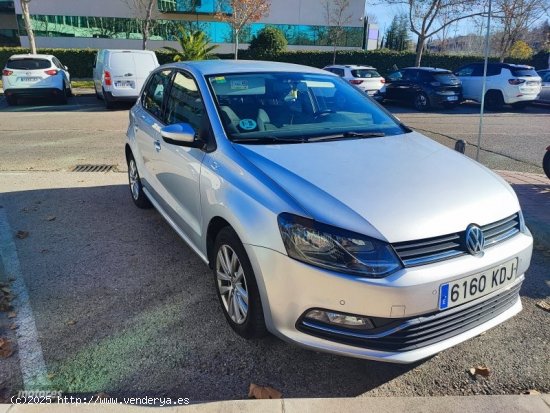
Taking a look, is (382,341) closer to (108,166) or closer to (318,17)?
(108,166)

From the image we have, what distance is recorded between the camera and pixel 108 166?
7.69 metres

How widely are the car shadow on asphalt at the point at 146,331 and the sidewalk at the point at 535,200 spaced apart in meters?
2.72

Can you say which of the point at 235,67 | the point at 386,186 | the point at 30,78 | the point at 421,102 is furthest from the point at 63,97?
the point at 386,186

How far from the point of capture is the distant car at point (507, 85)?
1605 cm

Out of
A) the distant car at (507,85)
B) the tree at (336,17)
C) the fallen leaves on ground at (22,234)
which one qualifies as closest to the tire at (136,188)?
the fallen leaves on ground at (22,234)

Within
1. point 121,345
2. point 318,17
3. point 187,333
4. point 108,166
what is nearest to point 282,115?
point 187,333

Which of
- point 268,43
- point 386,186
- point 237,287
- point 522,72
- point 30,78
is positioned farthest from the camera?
point 268,43

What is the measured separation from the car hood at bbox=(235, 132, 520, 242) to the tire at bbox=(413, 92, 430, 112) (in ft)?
45.8

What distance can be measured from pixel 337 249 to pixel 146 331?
153 cm

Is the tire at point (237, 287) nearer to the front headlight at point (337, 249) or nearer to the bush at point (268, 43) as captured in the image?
the front headlight at point (337, 249)

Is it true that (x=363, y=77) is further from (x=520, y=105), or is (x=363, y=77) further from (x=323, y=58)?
(x=323, y=58)

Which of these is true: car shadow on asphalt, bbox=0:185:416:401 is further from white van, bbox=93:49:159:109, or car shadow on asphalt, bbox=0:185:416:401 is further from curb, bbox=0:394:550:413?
white van, bbox=93:49:159:109

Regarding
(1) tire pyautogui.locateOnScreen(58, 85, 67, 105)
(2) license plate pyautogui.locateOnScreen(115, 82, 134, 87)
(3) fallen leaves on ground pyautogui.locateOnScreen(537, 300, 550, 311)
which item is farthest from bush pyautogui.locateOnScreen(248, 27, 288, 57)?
(3) fallen leaves on ground pyautogui.locateOnScreen(537, 300, 550, 311)

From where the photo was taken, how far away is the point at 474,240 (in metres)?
2.49
